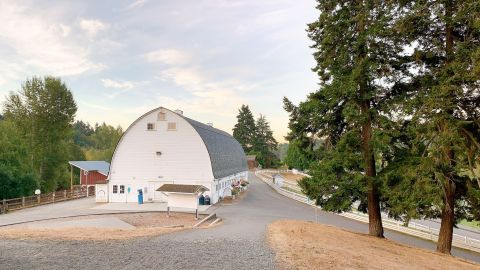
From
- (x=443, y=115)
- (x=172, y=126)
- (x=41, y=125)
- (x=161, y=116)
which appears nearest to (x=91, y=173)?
(x=41, y=125)

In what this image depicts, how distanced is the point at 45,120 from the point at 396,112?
42783mm

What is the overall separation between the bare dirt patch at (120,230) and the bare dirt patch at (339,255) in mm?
5991

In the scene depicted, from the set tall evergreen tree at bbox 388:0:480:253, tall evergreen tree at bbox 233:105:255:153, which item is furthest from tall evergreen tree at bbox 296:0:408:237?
tall evergreen tree at bbox 233:105:255:153

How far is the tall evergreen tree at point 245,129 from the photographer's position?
96.4m

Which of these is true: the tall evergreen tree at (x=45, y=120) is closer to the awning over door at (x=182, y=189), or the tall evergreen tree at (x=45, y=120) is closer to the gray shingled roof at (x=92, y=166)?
the gray shingled roof at (x=92, y=166)

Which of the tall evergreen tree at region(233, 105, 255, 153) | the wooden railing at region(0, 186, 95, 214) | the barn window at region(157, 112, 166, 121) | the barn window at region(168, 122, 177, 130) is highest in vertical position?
the tall evergreen tree at region(233, 105, 255, 153)

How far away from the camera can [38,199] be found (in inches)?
1166

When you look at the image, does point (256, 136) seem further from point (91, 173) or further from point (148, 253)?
point (148, 253)

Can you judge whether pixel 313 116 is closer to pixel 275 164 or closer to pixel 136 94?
pixel 136 94

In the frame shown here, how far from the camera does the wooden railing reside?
85.7 ft

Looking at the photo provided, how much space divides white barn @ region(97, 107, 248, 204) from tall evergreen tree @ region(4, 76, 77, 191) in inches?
713

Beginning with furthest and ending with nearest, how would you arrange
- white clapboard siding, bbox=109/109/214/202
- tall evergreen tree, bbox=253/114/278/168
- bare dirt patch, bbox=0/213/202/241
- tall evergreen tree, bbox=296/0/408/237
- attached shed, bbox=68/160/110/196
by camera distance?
tall evergreen tree, bbox=253/114/278/168 → attached shed, bbox=68/160/110/196 → white clapboard siding, bbox=109/109/214/202 → tall evergreen tree, bbox=296/0/408/237 → bare dirt patch, bbox=0/213/202/241

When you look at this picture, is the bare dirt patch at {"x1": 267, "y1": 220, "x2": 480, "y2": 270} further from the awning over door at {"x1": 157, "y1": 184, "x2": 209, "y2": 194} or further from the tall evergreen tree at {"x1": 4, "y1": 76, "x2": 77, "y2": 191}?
the tall evergreen tree at {"x1": 4, "y1": 76, "x2": 77, "y2": 191}

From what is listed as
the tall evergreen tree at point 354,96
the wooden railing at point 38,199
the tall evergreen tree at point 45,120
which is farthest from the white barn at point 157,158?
the tall evergreen tree at point 45,120
